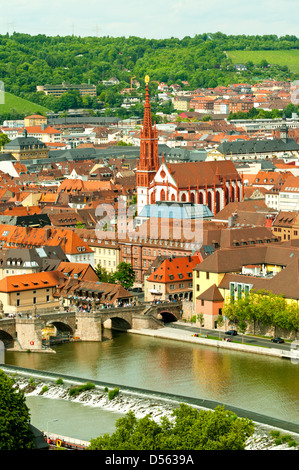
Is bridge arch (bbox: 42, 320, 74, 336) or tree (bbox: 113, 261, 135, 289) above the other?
tree (bbox: 113, 261, 135, 289)

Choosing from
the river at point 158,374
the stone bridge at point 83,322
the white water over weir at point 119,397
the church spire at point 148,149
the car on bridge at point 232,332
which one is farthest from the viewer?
the church spire at point 148,149

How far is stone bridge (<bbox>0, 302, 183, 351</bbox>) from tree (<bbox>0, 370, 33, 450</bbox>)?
73.4 ft

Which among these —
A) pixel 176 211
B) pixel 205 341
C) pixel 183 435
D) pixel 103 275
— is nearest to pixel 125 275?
pixel 103 275

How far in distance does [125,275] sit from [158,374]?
19.2 meters

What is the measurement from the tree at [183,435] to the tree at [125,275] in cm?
3565

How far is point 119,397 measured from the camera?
57.2 m

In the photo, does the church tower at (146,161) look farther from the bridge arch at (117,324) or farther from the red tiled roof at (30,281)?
the bridge arch at (117,324)

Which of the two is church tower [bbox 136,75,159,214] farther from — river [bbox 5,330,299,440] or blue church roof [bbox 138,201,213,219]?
river [bbox 5,330,299,440]

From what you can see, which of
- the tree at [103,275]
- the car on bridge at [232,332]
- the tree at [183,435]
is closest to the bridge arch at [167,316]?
the car on bridge at [232,332]

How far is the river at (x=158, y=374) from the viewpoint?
55.5 metres

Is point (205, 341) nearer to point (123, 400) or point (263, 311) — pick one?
point (263, 311)

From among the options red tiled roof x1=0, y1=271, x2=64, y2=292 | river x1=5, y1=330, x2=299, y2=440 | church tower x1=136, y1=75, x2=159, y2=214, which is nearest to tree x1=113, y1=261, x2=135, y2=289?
red tiled roof x1=0, y1=271, x2=64, y2=292

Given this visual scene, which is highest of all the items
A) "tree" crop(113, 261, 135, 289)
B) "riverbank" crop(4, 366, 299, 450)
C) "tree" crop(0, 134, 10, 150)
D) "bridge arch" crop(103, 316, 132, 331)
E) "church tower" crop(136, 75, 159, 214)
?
"church tower" crop(136, 75, 159, 214)

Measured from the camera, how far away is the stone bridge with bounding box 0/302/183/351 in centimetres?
7081
